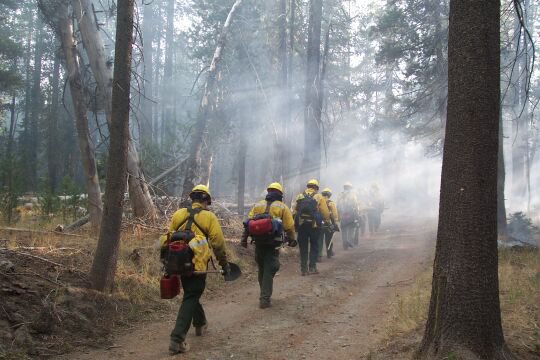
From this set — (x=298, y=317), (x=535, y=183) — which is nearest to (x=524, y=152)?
(x=535, y=183)

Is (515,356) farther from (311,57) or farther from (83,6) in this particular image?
(311,57)

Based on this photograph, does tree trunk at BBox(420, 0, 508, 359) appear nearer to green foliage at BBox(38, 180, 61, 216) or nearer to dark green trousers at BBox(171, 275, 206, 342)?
dark green trousers at BBox(171, 275, 206, 342)

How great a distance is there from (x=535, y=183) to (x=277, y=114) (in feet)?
146

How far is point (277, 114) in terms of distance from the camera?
71.6 feet

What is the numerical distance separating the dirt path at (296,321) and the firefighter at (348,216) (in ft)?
13.3

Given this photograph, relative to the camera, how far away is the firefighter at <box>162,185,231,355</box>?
5.86 metres

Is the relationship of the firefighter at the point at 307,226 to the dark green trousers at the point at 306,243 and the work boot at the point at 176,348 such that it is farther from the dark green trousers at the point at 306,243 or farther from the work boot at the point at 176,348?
the work boot at the point at 176,348

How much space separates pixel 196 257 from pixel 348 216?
1121 cm

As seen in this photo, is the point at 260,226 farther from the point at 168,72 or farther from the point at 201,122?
the point at 168,72

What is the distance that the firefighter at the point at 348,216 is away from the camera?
1652 cm

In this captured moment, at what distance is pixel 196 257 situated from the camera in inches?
235

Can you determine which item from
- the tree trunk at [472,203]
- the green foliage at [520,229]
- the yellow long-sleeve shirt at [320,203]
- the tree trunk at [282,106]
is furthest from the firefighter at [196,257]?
the green foliage at [520,229]

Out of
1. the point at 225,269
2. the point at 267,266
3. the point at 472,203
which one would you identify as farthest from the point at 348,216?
the point at 472,203

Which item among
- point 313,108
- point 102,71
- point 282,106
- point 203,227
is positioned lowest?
point 203,227
